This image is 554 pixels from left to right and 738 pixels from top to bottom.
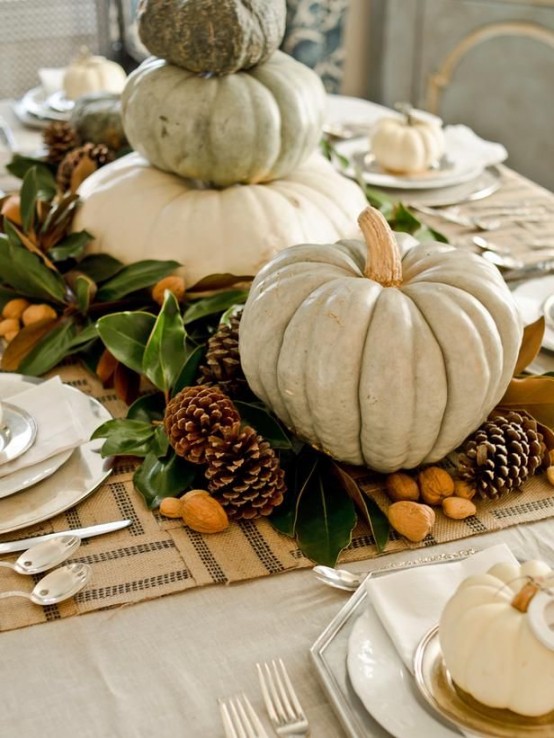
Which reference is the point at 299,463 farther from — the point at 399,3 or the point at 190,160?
the point at 399,3

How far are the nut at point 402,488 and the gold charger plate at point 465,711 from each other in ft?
0.96

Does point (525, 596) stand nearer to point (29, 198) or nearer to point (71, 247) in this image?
point (71, 247)

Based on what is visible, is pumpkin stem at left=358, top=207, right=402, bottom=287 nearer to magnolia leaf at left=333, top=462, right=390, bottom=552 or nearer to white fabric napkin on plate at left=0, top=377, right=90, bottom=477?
magnolia leaf at left=333, top=462, right=390, bottom=552

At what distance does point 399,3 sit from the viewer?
3.47 meters

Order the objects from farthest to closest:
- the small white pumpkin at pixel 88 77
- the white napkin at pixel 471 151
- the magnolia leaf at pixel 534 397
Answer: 1. the small white pumpkin at pixel 88 77
2. the white napkin at pixel 471 151
3. the magnolia leaf at pixel 534 397

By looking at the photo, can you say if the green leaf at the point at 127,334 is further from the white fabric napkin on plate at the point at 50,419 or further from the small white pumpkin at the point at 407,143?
the small white pumpkin at the point at 407,143


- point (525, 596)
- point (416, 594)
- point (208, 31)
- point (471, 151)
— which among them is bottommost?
point (471, 151)

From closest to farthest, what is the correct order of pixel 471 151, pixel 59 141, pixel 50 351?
pixel 50 351
pixel 59 141
pixel 471 151

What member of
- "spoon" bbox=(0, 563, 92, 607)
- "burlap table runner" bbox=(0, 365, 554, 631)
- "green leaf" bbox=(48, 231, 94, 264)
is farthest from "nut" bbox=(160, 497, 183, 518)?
"green leaf" bbox=(48, 231, 94, 264)

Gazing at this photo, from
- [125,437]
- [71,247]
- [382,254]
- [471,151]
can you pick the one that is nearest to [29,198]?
[71,247]

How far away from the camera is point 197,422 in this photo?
3.26 feet

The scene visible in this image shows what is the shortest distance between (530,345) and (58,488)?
605 millimetres

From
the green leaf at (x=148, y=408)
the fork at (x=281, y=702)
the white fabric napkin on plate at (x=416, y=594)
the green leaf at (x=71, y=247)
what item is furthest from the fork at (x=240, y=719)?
the green leaf at (x=71, y=247)

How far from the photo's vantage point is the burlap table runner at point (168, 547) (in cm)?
87
